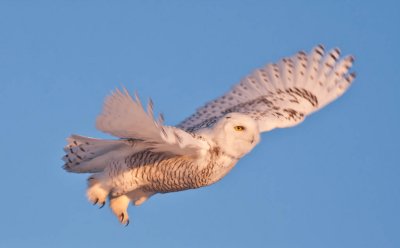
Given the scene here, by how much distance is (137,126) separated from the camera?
8.23 meters

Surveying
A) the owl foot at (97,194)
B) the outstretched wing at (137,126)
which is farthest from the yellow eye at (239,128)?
the owl foot at (97,194)

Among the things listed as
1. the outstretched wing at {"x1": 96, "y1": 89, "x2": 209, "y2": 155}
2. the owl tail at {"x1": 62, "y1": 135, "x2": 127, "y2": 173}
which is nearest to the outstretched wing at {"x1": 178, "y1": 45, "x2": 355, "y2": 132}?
the owl tail at {"x1": 62, "y1": 135, "x2": 127, "y2": 173}

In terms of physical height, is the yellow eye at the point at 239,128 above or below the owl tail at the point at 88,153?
below

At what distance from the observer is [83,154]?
31.0 ft

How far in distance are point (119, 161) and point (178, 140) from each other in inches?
41.4

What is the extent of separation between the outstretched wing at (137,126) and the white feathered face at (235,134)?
0.33 m

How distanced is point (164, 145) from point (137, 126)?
435mm

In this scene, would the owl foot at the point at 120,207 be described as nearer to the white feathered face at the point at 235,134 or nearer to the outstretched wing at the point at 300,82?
the white feathered face at the point at 235,134

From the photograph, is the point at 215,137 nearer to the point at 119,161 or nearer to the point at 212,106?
the point at 119,161

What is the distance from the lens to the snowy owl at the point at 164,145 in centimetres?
824

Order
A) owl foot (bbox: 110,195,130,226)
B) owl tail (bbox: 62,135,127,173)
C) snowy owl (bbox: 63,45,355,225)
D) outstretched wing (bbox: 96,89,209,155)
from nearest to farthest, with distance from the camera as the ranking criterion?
outstretched wing (bbox: 96,89,209,155) → snowy owl (bbox: 63,45,355,225) → owl tail (bbox: 62,135,127,173) → owl foot (bbox: 110,195,130,226)

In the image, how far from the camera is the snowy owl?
8.24 meters

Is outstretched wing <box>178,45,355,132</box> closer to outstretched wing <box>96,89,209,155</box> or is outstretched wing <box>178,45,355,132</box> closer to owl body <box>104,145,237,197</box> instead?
owl body <box>104,145,237,197</box>

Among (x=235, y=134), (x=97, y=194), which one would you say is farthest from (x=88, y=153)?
(x=235, y=134)
